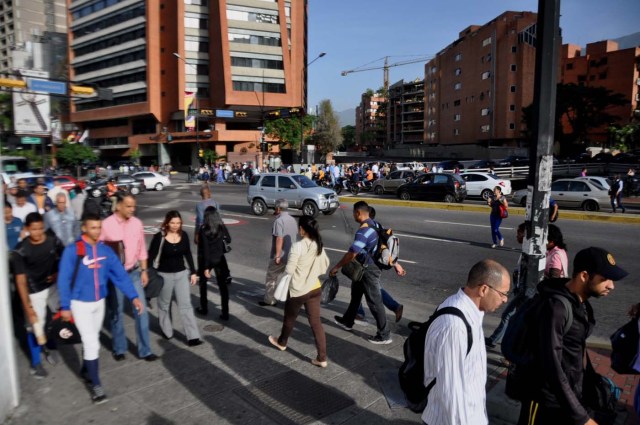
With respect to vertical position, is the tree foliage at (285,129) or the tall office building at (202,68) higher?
the tall office building at (202,68)

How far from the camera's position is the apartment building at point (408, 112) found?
376 feet

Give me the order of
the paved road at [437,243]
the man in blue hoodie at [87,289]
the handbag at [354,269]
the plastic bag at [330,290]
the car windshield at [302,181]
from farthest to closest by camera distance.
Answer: the car windshield at [302,181]
the paved road at [437,243]
the plastic bag at [330,290]
the handbag at [354,269]
the man in blue hoodie at [87,289]

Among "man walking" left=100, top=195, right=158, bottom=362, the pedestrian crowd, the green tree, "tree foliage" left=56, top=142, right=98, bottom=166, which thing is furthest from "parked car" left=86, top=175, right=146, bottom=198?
the green tree

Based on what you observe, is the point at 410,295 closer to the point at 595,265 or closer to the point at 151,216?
the point at 595,265

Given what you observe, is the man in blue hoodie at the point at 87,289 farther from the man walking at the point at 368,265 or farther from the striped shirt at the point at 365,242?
the striped shirt at the point at 365,242

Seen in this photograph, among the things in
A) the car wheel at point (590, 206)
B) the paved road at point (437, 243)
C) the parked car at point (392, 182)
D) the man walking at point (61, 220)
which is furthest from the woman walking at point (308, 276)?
the parked car at point (392, 182)

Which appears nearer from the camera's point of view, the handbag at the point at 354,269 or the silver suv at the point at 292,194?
the handbag at the point at 354,269

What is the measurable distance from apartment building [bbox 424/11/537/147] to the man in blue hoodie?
224 ft

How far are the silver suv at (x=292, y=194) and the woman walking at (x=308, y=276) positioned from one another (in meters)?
12.4

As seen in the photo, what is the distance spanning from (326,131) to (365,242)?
3097 inches

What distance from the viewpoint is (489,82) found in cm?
6812

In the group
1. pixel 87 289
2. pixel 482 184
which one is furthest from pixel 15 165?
pixel 87 289

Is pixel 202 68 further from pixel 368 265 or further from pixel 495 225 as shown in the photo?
pixel 368 265

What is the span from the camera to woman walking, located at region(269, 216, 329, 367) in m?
4.85
